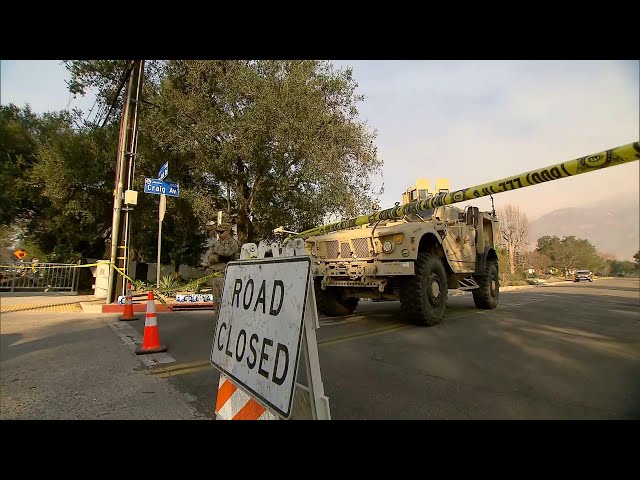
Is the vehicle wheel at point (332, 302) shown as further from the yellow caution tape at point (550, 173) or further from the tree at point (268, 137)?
the tree at point (268, 137)

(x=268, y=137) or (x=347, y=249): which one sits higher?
(x=268, y=137)

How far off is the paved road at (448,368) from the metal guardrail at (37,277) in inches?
220

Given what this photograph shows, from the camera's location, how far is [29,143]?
1642 cm

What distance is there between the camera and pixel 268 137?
12531mm

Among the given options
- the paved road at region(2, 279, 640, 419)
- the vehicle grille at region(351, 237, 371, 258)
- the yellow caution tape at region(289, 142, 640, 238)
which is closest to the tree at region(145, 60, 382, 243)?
the vehicle grille at region(351, 237, 371, 258)

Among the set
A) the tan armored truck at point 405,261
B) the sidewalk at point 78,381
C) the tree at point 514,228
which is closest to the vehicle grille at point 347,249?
the tan armored truck at point 405,261

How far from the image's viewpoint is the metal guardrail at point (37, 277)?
9.67m

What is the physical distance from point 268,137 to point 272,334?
11.6m

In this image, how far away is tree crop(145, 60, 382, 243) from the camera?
12.2 m

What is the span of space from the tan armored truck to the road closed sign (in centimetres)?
326

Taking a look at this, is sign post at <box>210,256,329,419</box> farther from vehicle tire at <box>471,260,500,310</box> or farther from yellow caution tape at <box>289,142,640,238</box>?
vehicle tire at <box>471,260,500,310</box>

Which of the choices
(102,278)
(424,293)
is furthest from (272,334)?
(102,278)

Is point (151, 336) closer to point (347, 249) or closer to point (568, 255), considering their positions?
point (347, 249)
